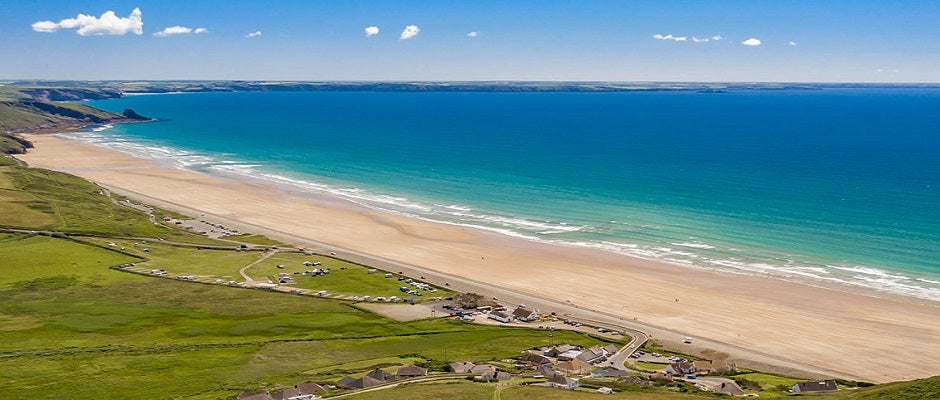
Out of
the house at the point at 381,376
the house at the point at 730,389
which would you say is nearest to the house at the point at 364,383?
the house at the point at 381,376

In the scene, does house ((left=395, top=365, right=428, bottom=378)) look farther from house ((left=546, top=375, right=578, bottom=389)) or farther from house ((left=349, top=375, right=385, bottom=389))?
house ((left=546, top=375, right=578, bottom=389))

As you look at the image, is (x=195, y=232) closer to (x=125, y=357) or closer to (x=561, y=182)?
(x=125, y=357)

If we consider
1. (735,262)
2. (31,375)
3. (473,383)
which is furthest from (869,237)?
(31,375)

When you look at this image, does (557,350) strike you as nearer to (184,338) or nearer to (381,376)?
(381,376)

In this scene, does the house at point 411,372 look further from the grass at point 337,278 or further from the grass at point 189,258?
the grass at point 189,258

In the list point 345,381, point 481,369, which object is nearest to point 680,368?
point 481,369

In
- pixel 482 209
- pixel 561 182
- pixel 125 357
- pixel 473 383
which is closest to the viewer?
pixel 473 383
